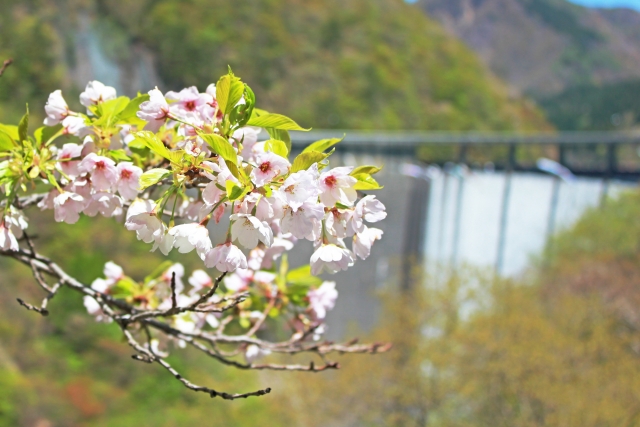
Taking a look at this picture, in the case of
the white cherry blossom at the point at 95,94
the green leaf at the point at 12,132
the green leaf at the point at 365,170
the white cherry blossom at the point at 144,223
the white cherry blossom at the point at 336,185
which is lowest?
the white cherry blossom at the point at 144,223

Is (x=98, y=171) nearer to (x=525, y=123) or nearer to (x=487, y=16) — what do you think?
(x=525, y=123)

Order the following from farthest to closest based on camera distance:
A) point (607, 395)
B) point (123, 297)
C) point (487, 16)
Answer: point (487, 16) < point (607, 395) < point (123, 297)

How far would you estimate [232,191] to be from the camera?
0.55 m

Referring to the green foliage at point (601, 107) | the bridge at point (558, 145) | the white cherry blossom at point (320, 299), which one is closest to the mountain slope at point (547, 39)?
the green foliage at point (601, 107)

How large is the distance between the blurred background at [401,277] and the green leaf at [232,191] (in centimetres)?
185

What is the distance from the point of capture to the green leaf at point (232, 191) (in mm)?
548

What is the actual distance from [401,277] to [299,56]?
1247 cm

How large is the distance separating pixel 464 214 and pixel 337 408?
463 cm

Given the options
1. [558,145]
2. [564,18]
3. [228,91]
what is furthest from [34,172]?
[564,18]

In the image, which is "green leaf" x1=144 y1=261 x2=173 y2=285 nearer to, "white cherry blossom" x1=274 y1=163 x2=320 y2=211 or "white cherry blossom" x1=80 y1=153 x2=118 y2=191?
"white cherry blossom" x1=80 y1=153 x2=118 y2=191

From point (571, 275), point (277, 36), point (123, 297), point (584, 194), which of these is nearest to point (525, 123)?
point (277, 36)

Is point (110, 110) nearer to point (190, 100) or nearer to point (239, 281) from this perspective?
point (190, 100)

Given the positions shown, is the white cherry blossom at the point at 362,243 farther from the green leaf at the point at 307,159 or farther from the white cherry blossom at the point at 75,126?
the white cherry blossom at the point at 75,126

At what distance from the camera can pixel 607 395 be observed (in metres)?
7.18
